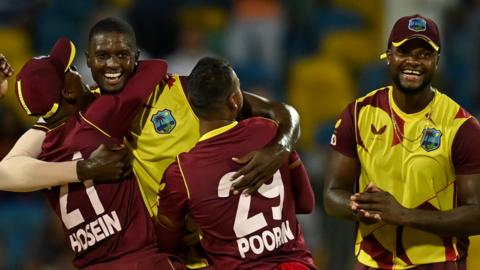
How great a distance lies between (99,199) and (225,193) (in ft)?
2.20

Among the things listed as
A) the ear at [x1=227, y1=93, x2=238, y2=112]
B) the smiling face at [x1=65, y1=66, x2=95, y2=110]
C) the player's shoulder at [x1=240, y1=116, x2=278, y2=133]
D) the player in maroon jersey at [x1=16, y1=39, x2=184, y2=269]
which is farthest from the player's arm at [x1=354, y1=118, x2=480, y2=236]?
the smiling face at [x1=65, y1=66, x2=95, y2=110]

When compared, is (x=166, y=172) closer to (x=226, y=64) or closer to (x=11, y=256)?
(x=226, y=64)

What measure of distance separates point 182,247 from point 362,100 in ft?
3.73

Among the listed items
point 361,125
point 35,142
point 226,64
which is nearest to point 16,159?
point 35,142

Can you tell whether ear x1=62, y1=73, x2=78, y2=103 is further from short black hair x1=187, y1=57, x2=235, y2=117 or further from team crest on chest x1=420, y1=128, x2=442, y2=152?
team crest on chest x1=420, y1=128, x2=442, y2=152

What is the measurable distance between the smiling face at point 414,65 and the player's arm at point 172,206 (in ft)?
3.63

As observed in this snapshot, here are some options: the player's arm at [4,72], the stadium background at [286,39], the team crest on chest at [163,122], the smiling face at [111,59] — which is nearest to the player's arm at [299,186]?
the team crest on chest at [163,122]

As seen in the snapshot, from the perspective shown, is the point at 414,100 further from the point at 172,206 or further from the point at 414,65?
the point at 172,206

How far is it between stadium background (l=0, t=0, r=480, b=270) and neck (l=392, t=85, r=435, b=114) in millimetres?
4290

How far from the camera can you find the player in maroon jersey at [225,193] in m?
4.84

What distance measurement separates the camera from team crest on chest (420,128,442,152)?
4961mm

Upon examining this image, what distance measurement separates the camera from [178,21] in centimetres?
1050

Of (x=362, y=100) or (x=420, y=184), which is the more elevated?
(x=362, y=100)

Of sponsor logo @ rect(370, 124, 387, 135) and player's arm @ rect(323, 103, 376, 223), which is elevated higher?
sponsor logo @ rect(370, 124, 387, 135)
